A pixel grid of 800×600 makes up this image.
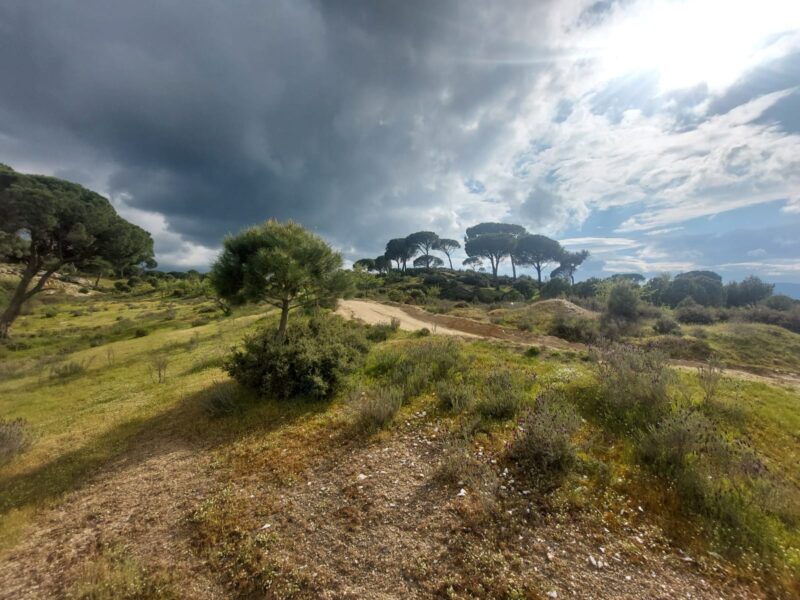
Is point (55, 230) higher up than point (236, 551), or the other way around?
point (55, 230)

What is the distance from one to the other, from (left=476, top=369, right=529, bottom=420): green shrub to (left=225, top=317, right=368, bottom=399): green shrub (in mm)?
3658

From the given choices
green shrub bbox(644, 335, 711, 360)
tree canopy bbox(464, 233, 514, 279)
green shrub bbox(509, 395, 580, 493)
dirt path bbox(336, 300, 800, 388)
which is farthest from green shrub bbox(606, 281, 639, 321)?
tree canopy bbox(464, 233, 514, 279)

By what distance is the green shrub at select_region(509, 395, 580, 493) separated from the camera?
422 cm

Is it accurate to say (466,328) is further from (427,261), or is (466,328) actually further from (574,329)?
(427,261)

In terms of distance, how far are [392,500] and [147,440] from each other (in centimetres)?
583

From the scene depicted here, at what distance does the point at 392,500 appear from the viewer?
4070 millimetres

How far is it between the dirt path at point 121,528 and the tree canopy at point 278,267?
14.3 feet

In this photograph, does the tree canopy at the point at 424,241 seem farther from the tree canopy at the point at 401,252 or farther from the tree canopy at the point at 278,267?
the tree canopy at the point at 278,267

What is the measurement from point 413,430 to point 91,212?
29794mm

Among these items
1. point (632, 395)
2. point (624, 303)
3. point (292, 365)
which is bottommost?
point (632, 395)

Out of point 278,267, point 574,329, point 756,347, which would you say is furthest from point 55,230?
point 756,347

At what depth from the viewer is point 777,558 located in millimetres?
3131

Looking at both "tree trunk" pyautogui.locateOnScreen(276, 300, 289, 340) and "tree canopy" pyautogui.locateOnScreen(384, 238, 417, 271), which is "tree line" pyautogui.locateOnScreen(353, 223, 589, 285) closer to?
"tree canopy" pyautogui.locateOnScreen(384, 238, 417, 271)

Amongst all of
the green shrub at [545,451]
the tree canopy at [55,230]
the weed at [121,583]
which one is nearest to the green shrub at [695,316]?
the green shrub at [545,451]
